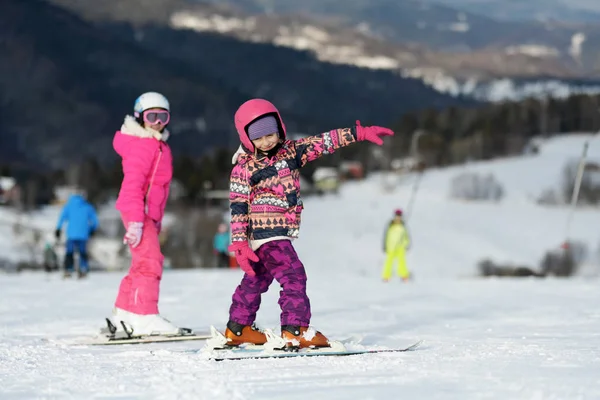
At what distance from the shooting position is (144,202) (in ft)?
22.7

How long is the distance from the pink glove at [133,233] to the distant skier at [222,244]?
1294cm

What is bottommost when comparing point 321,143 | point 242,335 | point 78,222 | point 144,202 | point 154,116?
point 242,335

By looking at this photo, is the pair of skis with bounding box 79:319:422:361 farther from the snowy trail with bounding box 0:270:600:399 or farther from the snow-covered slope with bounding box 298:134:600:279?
the snow-covered slope with bounding box 298:134:600:279

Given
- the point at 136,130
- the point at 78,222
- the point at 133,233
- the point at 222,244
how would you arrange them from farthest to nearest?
1. the point at 222,244
2. the point at 78,222
3. the point at 136,130
4. the point at 133,233

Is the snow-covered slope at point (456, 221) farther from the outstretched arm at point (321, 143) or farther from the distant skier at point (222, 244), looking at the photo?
the outstretched arm at point (321, 143)

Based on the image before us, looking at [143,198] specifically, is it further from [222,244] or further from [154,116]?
[222,244]

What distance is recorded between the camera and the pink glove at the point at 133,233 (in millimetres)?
6781

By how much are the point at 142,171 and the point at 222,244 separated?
1332 centimetres

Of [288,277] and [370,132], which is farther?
[370,132]

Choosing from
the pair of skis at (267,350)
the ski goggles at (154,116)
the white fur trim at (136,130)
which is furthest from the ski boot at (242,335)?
the ski goggles at (154,116)

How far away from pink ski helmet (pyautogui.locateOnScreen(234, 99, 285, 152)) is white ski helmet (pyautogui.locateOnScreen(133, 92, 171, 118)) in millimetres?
1542

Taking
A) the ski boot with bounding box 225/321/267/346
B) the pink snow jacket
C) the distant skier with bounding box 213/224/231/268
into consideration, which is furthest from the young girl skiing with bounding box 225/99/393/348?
the distant skier with bounding box 213/224/231/268

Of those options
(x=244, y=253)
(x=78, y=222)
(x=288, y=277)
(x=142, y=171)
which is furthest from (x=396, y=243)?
(x=244, y=253)

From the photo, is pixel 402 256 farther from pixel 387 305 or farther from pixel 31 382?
pixel 31 382
